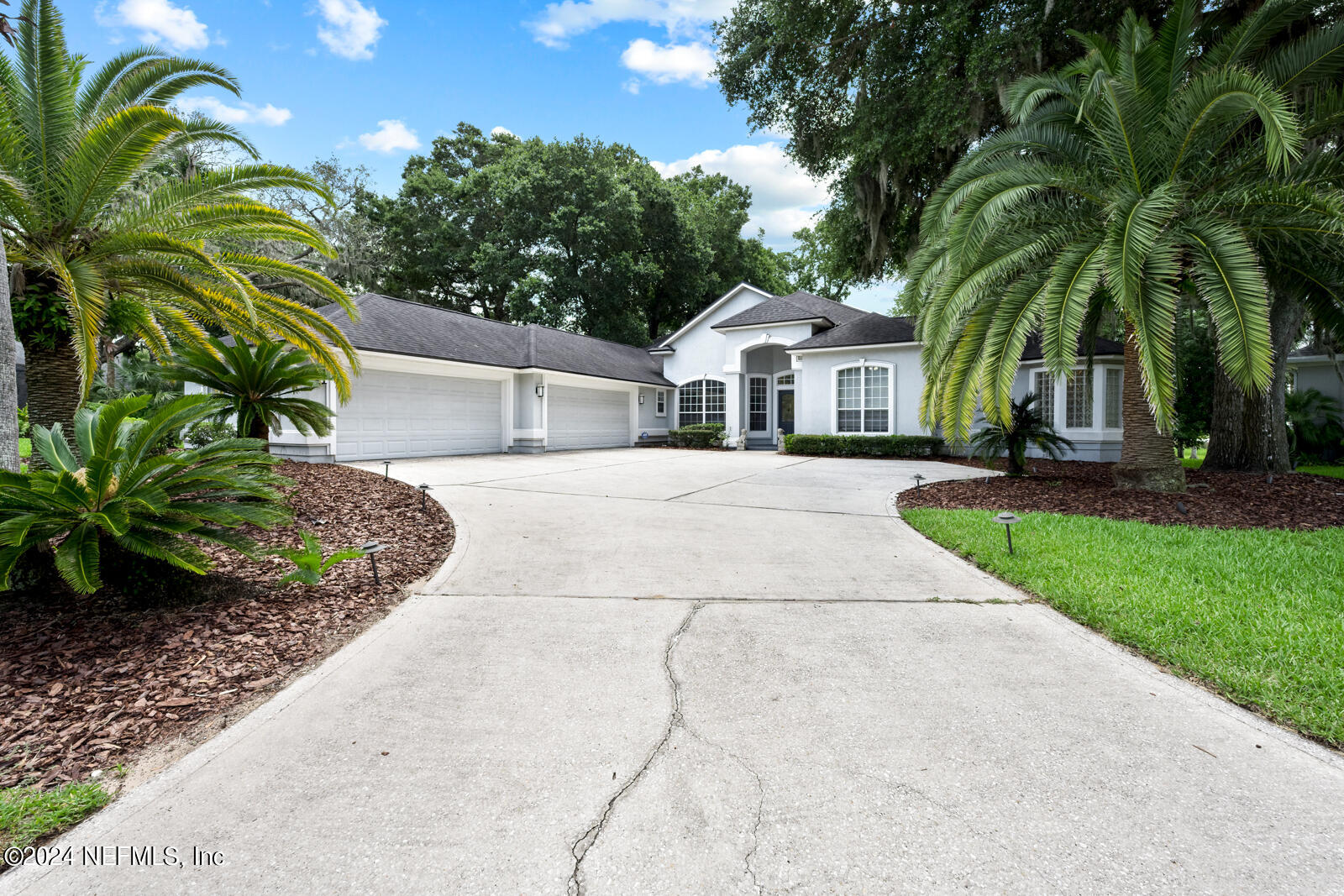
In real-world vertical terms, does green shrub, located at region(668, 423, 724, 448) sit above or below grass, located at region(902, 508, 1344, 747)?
above

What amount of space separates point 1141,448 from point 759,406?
47.5ft

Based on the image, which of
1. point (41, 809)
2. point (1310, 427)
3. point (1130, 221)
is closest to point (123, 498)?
point (41, 809)

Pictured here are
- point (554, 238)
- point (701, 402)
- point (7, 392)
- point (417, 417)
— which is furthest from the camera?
point (554, 238)

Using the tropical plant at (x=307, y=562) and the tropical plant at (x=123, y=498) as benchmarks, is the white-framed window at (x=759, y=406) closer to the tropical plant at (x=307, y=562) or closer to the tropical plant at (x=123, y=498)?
the tropical plant at (x=307, y=562)

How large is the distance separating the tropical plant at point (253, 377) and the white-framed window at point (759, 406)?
16.9 metres

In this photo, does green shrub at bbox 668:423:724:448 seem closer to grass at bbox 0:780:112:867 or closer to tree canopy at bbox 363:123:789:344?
tree canopy at bbox 363:123:789:344

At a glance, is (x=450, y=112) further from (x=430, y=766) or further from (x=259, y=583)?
(x=430, y=766)

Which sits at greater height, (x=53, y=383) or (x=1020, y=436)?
(x=53, y=383)

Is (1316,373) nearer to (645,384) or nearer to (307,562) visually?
(645,384)

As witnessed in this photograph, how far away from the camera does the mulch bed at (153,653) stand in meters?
2.70

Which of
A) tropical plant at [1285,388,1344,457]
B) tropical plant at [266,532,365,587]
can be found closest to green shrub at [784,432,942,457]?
tropical plant at [1285,388,1344,457]

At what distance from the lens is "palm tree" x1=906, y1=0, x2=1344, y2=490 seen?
21.6ft

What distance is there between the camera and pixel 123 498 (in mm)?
3545

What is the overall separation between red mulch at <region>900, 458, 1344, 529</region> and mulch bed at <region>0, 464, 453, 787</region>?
7530mm
